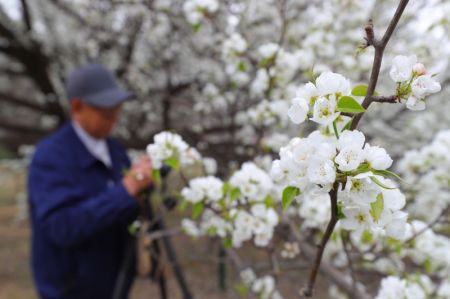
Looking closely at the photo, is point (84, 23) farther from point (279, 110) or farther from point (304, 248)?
point (304, 248)

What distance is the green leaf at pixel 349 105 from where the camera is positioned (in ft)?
2.14

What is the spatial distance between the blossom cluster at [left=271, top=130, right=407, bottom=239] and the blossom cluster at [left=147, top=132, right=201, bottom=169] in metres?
0.62

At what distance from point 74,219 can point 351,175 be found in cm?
158

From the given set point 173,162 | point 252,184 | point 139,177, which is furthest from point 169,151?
point 139,177

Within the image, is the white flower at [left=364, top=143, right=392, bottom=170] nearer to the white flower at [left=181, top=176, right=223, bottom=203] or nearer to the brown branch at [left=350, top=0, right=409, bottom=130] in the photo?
the brown branch at [left=350, top=0, right=409, bottom=130]

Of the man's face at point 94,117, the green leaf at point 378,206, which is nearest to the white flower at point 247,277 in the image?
the man's face at point 94,117

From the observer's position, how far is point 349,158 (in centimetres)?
65

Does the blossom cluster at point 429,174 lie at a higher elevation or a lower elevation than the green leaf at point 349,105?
higher

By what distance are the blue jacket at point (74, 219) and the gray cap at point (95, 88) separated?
0.22 meters

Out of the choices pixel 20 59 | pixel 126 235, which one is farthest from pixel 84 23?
pixel 126 235

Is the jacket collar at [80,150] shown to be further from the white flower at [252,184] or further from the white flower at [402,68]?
the white flower at [402,68]

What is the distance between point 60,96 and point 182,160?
4.02 m

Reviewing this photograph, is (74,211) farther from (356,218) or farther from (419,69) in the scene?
(419,69)

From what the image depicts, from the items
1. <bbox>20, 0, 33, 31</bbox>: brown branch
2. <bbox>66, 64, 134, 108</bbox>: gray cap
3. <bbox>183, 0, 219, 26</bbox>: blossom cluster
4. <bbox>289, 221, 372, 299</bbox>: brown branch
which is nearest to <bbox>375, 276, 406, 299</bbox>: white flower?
<bbox>289, 221, 372, 299</bbox>: brown branch
